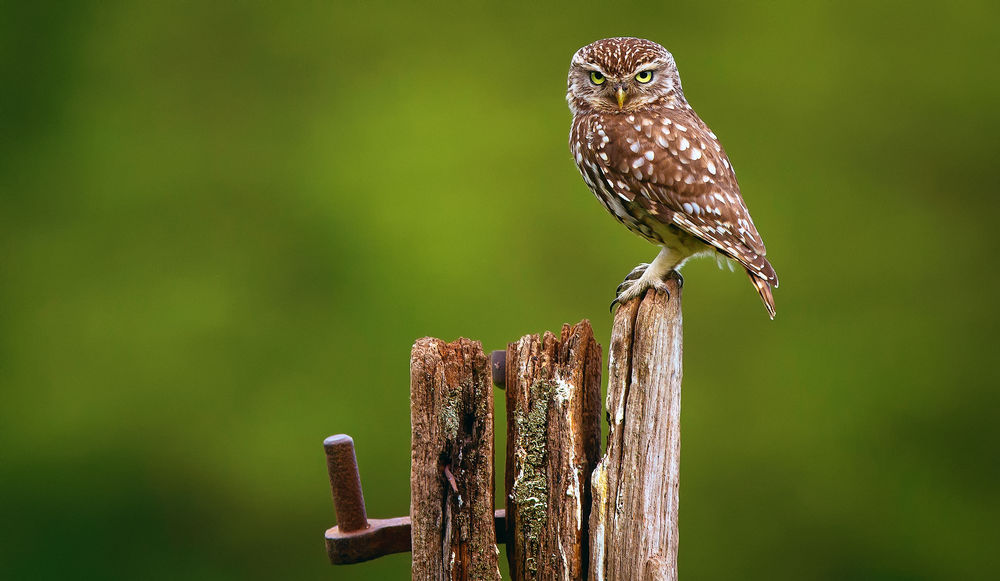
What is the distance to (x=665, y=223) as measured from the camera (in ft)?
9.73

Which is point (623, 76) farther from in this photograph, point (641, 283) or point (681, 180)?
point (641, 283)

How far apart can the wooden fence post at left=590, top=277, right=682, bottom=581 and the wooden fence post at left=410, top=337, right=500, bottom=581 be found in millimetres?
242

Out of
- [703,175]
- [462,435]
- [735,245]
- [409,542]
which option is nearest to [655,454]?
[462,435]

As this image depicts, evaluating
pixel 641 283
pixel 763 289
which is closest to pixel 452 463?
pixel 641 283

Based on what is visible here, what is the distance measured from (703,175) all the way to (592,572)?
1.43 m

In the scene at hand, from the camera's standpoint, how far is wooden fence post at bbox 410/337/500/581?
1.98 m

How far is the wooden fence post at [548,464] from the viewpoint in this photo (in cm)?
202

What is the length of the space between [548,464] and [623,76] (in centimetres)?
168

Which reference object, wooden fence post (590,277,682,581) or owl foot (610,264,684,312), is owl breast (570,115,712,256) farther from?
wooden fence post (590,277,682,581)

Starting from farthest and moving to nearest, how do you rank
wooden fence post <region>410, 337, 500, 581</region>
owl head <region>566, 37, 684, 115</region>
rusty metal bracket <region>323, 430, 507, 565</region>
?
owl head <region>566, 37, 684, 115</region> < rusty metal bracket <region>323, 430, 507, 565</region> < wooden fence post <region>410, 337, 500, 581</region>

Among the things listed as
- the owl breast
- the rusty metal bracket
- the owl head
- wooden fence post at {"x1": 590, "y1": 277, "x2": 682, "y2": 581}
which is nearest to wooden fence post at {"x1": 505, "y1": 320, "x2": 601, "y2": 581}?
wooden fence post at {"x1": 590, "y1": 277, "x2": 682, "y2": 581}

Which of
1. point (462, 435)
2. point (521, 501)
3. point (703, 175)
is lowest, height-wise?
point (521, 501)

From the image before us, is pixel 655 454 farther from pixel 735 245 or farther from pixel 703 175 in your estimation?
pixel 703 175

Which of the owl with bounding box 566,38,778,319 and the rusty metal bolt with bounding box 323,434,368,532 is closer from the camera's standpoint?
the rusty metal bolt with bounding box 323,434,368,532
